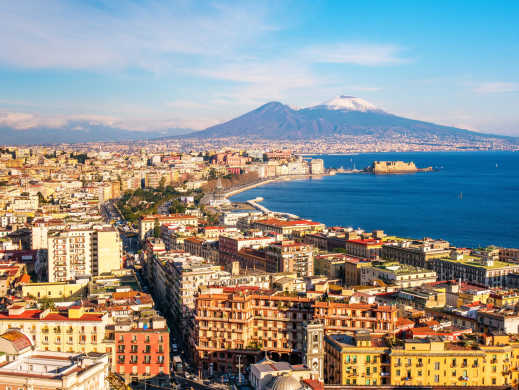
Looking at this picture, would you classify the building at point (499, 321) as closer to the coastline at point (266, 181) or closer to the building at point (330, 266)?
the building at point (330, 266)

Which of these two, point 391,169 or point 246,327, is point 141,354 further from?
point 391,169

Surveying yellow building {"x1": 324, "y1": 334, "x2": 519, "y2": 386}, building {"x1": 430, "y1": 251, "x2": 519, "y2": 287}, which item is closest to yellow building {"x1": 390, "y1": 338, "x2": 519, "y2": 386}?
yellow building {"x1": 324, "y1": 334, "x2": 519, "y2": 386}

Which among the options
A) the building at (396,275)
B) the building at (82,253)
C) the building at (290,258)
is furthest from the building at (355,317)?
the building at (82,253)

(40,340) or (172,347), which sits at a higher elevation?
(40,340)

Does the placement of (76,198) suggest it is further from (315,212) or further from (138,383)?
(138,383)

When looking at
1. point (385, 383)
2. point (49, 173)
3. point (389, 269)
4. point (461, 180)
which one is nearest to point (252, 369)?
point (385, 383)

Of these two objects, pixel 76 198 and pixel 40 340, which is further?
pixel 76 198
